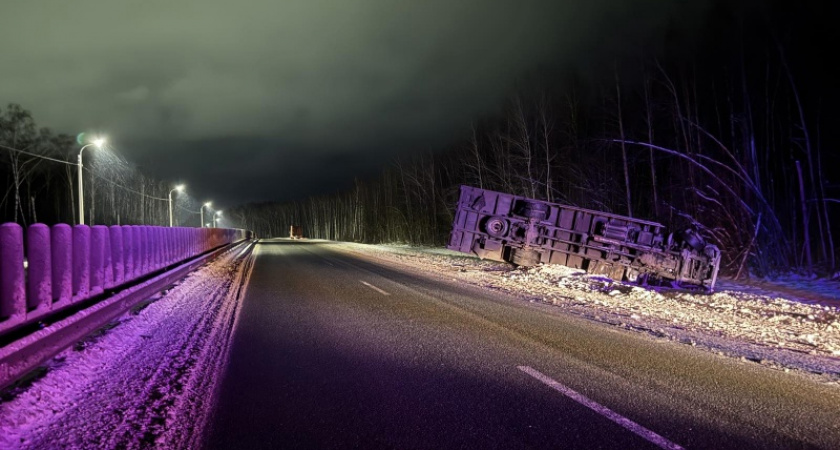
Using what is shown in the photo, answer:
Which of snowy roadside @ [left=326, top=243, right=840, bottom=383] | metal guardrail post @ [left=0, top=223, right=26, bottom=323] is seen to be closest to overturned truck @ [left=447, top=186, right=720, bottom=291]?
snowy roadside @ [left=326, top=243, right=840, bottom=383]

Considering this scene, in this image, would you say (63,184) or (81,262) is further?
(63,184)

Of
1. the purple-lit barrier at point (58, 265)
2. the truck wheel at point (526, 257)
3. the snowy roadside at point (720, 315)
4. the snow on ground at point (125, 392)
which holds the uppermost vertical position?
the purple-lit barrier at point (58, 265)

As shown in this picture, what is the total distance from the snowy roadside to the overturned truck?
2.32 ft

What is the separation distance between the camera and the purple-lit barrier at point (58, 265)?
16.9 feet

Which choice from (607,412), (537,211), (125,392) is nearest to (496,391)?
(607,412)

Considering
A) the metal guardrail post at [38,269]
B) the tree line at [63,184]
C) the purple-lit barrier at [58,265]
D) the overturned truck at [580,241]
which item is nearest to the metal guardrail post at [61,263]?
the purple-lit barrier at [58,265]

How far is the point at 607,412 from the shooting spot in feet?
12.5

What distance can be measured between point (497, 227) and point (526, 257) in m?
1.37

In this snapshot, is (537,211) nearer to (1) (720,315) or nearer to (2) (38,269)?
(1) (720,315)

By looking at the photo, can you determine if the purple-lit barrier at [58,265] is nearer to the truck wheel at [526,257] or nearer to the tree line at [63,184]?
the truck wheel at [526,257]

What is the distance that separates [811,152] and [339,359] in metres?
20.1

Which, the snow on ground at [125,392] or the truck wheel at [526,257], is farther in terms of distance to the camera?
the truck wheel at [526,257]

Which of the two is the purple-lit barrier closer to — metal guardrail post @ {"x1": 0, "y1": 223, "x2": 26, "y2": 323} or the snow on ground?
metal guardrail post @ {"x1": 0, "y1": 223, "x2": 26, "y2": 323}

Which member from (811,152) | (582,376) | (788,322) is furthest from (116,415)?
(811,152)
